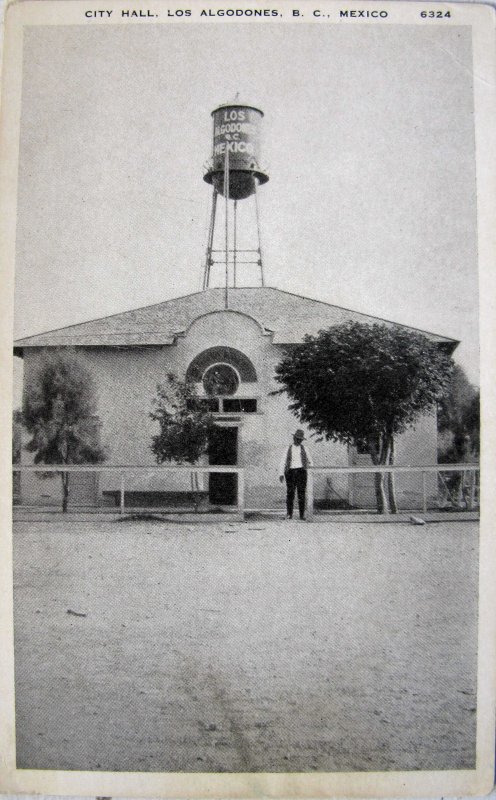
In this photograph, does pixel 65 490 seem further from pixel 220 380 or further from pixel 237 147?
pixel 237 147

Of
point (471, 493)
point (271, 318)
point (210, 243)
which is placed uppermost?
point (210, 243)

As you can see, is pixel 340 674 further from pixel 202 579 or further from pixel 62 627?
pixel 62 627

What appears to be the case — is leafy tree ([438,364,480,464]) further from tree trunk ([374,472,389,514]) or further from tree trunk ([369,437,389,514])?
tree trunk ([374,472,389,514])

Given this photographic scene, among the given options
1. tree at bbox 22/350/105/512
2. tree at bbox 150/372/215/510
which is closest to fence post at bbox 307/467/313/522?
tree at bbox 150/372/215/510

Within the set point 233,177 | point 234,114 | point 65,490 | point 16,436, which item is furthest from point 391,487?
point 234,114

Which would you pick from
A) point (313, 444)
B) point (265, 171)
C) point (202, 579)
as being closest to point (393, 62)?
point (265, 171)

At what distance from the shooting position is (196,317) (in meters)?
3.88

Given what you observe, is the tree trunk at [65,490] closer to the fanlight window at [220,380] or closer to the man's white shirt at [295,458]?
the fanlight window at [220,380]

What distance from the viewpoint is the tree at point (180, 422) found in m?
3.50

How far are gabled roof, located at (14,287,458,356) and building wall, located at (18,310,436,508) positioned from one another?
0.08 meters

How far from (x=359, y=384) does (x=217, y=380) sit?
0.89 meters

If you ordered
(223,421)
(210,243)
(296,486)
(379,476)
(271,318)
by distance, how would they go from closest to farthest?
(210,243), (271,318), (223,421), (379,476), (296,486)

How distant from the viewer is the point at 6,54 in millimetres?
2965

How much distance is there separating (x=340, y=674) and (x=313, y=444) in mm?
1534
